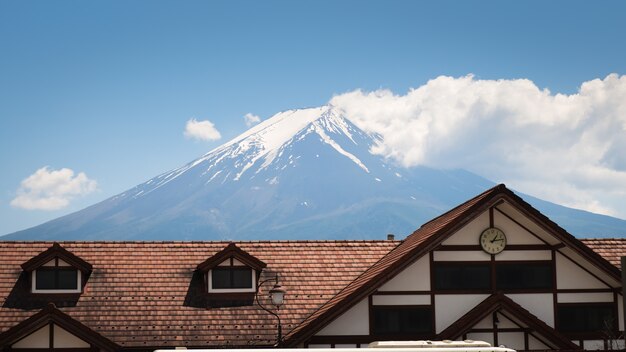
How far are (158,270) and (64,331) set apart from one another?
5.03 metres

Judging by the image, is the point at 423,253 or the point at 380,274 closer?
the point at 380,274

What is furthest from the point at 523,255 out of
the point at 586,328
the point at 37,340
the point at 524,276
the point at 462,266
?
the point at 37,340

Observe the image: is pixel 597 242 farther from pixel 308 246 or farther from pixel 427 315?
pixel 308 246

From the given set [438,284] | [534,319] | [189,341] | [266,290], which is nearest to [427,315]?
[438,284]

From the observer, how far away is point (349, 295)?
3300 centimetres

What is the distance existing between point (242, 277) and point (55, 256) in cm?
688

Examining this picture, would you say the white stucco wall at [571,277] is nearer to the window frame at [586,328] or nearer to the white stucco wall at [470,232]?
the window frame at [586,328]

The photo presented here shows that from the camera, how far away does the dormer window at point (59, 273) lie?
35688 millimetres

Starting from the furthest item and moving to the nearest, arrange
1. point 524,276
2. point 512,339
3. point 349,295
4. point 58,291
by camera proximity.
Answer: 1. point 58,291
2. point 524,276
3. point 512,339
4. point 349,295

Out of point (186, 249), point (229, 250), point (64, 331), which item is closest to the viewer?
point (64, 331)

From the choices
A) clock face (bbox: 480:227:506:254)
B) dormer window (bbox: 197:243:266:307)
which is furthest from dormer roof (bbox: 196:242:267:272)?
clock face (bbox: 480:227:506:254)

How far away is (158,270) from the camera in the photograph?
37.3 meters

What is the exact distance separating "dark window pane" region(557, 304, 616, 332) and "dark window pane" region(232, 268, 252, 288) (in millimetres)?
11425

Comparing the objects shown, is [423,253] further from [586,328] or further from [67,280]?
[67,280]
